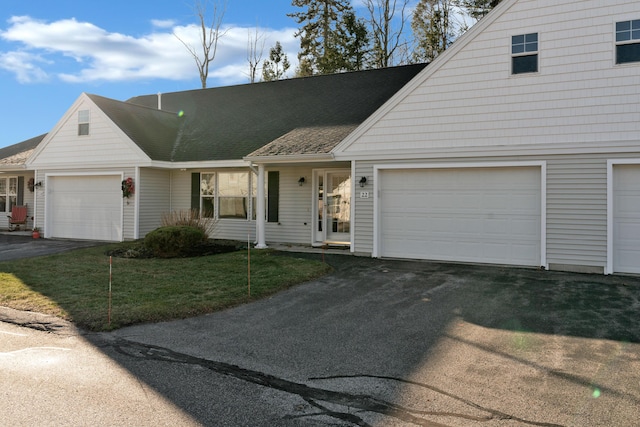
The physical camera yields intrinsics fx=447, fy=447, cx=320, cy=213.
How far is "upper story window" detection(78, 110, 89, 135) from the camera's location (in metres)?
15.5

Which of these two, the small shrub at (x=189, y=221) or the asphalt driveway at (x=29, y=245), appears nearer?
the asphalt driveway at (x=29, y=245)

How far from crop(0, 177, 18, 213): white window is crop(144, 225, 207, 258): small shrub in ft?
35.4

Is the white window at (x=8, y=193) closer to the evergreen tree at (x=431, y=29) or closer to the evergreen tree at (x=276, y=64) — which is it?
the evergreen tree at (x=276, y=64)

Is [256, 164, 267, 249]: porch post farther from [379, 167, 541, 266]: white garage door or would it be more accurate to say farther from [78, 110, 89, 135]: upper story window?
[78, 110, 89, 135]: upper story window

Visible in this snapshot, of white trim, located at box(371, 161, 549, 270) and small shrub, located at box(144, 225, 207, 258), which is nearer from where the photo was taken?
white trim, located at box(371, 161, 549, 270)

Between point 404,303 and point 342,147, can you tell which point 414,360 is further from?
point 342,147

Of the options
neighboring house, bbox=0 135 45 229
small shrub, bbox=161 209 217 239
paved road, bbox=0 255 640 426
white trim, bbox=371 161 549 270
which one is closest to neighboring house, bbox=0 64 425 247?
neighboring house, bbox=0 135 45 229

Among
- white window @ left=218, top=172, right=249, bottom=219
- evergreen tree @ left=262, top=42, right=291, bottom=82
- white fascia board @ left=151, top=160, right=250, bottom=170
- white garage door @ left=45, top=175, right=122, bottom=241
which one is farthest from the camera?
evergreen tree @ left=262, top=42, right=291, bottom=82

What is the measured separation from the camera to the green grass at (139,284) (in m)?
6.46

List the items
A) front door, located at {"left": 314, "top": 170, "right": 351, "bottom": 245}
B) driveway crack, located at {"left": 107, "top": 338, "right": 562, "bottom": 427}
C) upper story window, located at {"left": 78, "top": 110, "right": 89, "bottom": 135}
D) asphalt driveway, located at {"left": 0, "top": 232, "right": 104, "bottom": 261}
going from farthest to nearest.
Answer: upper story window, located at {"left": 78, "top": 110, "right": 89, "bottom": 135} → front door, located at {"left": 314, "top": 170, "right": 351, "bottom": 245} → asphalt driveway, located at {"left": 0, "top": 232, "right": 104, "bottom": 261} → driveway crack, located at {"left": 107, "top": 338, "right": 562, "bottom": 427}

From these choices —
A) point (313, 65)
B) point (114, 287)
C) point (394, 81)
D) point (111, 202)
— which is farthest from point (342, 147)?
point (313, 65)

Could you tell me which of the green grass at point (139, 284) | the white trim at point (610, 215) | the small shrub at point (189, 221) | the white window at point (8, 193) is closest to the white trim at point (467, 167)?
the white trim at point (610, 215)

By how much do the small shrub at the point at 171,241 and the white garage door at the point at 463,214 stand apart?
5.04 m

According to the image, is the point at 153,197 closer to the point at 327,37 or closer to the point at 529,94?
the point at 529,94
